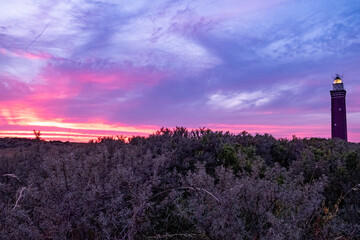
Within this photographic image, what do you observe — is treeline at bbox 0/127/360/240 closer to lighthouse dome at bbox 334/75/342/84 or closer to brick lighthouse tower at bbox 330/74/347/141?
brick lighthouse tower at bbox 330/74/347/141

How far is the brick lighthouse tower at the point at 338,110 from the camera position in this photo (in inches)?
1465

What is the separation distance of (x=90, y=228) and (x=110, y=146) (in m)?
3.81

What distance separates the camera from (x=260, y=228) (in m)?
3.84

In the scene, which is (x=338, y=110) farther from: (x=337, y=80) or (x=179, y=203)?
(x=179, y=203)

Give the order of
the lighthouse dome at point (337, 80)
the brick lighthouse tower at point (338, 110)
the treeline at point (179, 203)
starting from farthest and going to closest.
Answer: the lighthouse dome at point (337, 80), the brick lighthouse tower at point (338, 110), the treeline at point (179, 203)

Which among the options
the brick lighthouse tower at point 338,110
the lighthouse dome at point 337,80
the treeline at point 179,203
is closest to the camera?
the treeline at point 179,203

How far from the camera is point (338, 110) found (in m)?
38.6

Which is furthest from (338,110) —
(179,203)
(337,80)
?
(179,203)

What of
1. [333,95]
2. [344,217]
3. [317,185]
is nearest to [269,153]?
[344,217]

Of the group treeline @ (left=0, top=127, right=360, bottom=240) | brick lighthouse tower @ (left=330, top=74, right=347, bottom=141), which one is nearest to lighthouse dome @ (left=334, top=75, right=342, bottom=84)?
brick lighthouse tower @ (left=330, top=74, right=347, bottom=141)

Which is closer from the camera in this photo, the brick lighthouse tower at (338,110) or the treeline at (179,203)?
the treeline at (179,203)

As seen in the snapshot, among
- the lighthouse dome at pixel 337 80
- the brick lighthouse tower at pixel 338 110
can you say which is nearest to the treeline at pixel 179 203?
the brick lighthouse tower at pixel 338 110

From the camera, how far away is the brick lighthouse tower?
37219 millimetres

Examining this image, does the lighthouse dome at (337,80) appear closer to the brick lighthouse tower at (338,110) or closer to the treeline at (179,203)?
the brick lighthouse tower at (338,110)
